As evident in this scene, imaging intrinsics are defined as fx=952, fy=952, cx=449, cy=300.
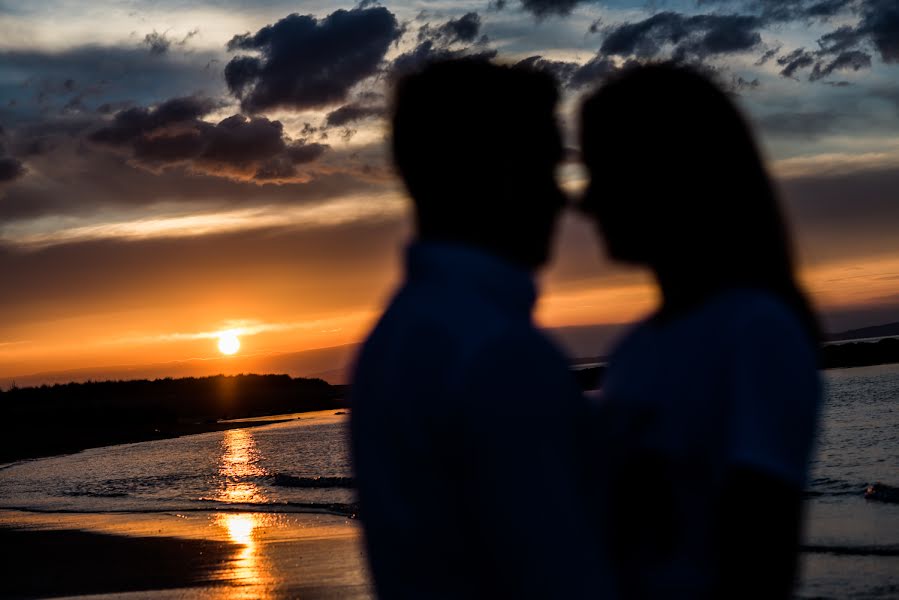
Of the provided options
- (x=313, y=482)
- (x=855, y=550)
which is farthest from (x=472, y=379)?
(x=313, y=482)

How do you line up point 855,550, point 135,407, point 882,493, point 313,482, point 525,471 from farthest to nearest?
point 135,407 → point 313,482 → point 882,493 → point 855,550 → point 525,471

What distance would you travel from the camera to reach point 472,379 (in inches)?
49.5

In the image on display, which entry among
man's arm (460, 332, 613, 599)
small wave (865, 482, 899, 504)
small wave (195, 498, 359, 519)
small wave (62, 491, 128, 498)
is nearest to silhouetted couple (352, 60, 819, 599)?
man's arm (460, 332, 613, 599)

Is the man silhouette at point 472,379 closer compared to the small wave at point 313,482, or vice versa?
the man silhouette at point 472,379

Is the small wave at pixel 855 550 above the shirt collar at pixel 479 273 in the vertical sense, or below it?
below

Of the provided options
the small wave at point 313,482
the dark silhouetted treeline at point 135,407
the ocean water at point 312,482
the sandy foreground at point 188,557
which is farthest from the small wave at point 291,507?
the dark silhouetted treeline at point 135,407

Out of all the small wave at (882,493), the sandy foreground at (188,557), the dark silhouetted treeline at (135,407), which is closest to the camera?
the sandy foreground at (188,557)

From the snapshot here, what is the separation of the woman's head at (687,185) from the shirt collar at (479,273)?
416mm

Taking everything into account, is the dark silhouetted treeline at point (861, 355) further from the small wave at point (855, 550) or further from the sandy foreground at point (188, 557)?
the small wave at point (855, 550)

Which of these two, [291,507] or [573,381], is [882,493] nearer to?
[291,507]

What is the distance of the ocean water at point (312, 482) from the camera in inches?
437

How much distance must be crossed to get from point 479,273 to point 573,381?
21 centimetres

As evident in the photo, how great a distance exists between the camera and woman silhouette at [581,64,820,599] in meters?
1.48

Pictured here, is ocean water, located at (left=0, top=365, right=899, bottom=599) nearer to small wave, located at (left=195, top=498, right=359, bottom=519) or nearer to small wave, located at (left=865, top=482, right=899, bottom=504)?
small wave, located at (left=195, top=498, right=359, bottom=519)
